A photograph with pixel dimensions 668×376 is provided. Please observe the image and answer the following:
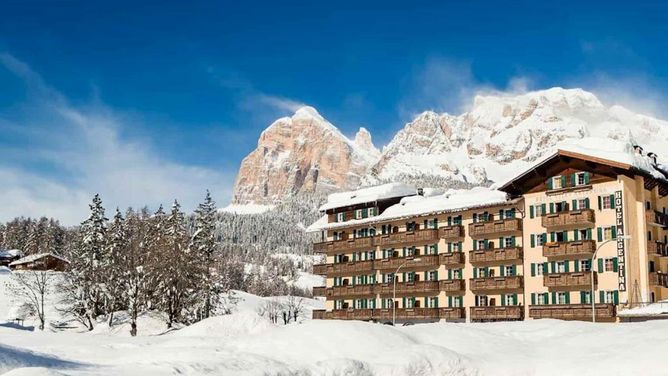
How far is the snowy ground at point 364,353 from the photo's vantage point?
1140 inches

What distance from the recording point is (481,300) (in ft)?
243

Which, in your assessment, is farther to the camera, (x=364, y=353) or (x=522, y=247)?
(x=522, y=247)

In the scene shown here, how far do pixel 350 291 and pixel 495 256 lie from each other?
21.1 metres

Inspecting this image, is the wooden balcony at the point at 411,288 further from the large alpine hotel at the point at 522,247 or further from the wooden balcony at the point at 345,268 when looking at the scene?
the wooden balcony at the point at 345,268

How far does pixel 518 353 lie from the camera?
1478 inches

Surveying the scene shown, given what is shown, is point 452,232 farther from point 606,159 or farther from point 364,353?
point 364,353

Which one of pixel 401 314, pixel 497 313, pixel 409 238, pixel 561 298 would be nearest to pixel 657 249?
pixel 561 298

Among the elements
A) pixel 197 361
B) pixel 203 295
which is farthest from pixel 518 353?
pixel 203 295

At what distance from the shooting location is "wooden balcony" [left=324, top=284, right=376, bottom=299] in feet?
278

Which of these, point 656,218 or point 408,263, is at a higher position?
point 656,218

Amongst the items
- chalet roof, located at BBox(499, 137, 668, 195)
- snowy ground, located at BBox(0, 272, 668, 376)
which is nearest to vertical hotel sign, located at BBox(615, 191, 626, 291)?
chalet roof, located at BBox(499, 137, 668, 195)

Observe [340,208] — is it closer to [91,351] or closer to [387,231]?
[387,231]

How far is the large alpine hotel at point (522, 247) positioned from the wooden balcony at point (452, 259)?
3.9 inches

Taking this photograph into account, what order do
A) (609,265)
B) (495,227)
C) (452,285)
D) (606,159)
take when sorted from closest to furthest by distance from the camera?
(606,159) < (609,265) < (495,227) < (452,285)
